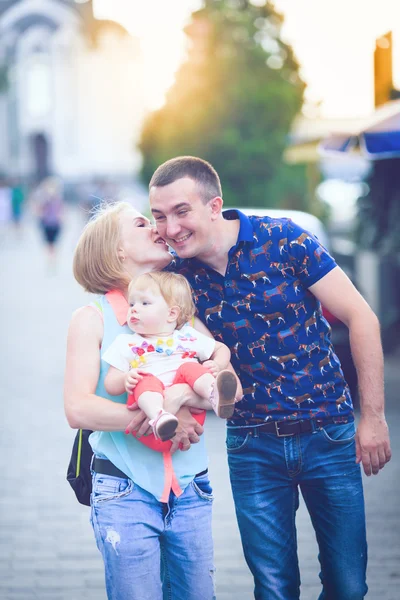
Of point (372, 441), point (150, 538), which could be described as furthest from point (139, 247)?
point (372, 441)

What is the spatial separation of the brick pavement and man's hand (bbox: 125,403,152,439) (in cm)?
197

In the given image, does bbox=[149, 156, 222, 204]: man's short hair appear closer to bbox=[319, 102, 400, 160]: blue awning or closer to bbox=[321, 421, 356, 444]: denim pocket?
bbox=[321, 421, 356, 444]: denim pocket

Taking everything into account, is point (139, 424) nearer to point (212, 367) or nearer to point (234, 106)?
point (212, 367)

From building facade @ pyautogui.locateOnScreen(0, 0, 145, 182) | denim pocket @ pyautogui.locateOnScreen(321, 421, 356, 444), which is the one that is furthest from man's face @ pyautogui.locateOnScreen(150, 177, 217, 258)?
building facade @ pyautogui.locateOnScreen(0, 0, 145, 182)

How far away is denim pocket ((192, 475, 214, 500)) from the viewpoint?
2967 millimetres

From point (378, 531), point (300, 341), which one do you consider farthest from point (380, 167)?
point (300, 341)

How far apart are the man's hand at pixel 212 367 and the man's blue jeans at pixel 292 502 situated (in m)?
0.48

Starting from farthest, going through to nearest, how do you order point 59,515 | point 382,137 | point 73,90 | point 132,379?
1. point 73,90
2. point 382,137
3. point 59,515
4. point 132,379

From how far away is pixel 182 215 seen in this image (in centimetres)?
313

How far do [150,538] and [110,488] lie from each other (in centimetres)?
A: 20

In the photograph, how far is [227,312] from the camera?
A: 10.5 feet

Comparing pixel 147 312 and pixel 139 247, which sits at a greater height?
pixel 139 247

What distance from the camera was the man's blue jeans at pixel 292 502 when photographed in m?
3.27

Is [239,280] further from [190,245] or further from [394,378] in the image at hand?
[394,378]
